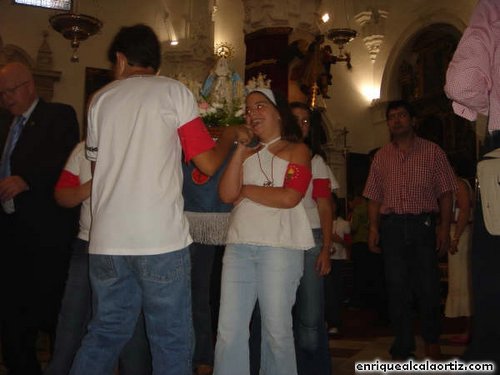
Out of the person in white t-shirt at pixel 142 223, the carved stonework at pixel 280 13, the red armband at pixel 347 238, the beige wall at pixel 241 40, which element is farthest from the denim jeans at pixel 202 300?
the beige wall at pixel 241 40

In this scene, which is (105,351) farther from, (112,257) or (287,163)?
(287,163)

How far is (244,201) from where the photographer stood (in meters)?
2.55

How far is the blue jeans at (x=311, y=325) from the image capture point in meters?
2.83

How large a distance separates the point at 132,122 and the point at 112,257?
1.63 feet

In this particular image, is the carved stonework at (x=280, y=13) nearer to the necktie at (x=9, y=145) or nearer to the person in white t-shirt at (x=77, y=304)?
the necktie at (x=9, y=145)

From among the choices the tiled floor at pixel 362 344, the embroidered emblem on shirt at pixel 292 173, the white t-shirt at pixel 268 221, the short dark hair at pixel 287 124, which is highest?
the short dark hair at pixel 287 124

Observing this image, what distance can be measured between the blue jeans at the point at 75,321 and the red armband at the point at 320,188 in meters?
1.27

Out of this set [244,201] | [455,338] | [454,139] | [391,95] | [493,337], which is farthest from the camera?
[391,95]

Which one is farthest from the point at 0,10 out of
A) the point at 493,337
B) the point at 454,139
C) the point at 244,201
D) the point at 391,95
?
the point at 493,337

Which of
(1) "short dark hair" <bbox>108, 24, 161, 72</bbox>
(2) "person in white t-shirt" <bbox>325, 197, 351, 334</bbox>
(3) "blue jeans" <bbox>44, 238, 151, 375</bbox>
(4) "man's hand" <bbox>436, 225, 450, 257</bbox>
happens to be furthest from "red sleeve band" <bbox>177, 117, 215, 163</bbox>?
(2) "person in white t-shirt" <bbox>325, 197, 351, 334</bbox>

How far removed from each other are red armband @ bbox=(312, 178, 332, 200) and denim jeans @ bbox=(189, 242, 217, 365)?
0.80m

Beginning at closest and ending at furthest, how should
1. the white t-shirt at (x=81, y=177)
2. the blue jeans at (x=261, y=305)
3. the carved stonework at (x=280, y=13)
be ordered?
the blue jeans at (x=261, y=305) < the white t-shirt at (x=81, y=177) < the carved stonework at (x=280, y=13)

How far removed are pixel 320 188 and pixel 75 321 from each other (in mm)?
1535

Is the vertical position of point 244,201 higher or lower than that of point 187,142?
lower
